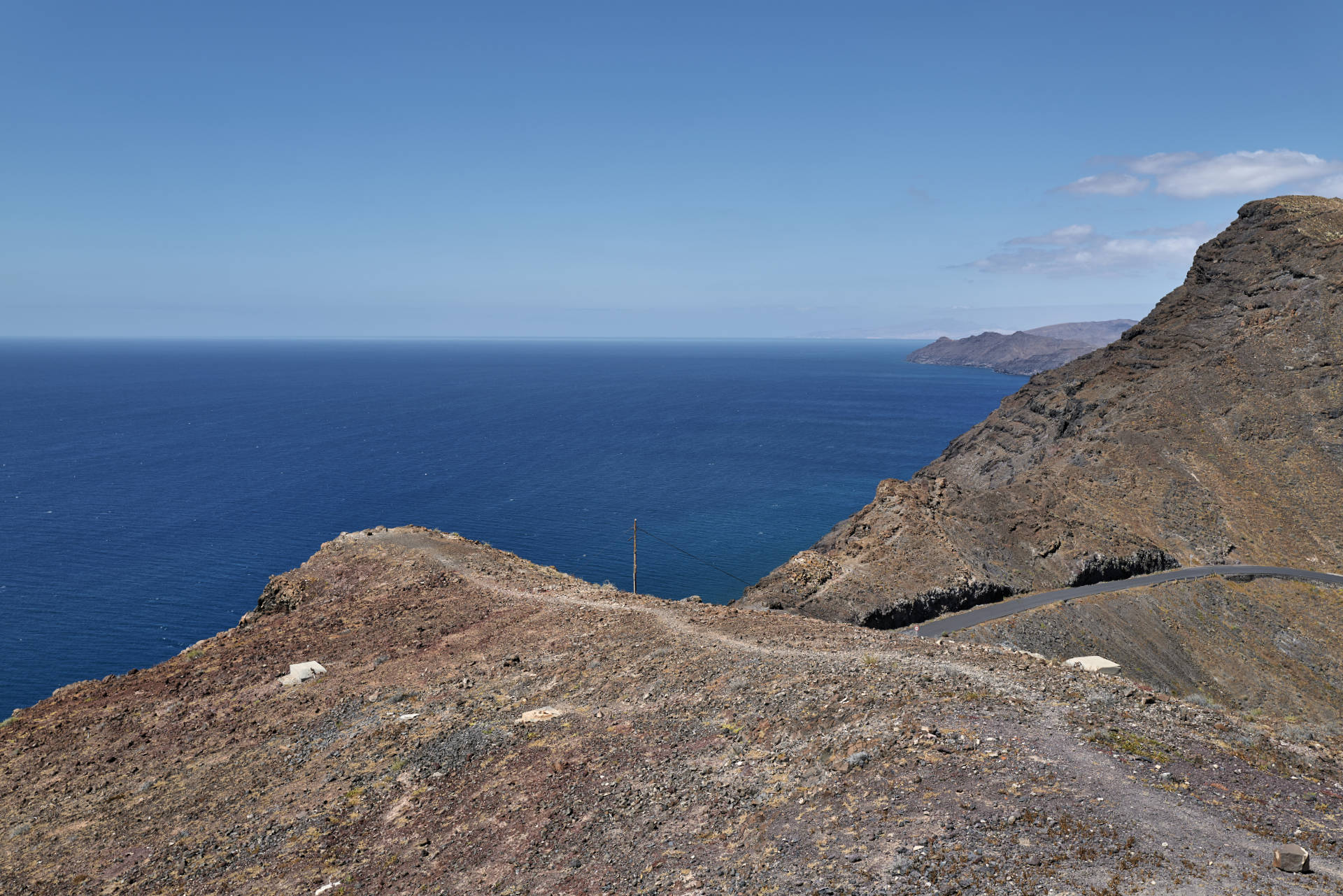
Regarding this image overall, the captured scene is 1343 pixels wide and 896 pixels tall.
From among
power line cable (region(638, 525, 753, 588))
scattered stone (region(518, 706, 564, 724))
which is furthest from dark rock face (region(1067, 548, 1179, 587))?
scattered stone (region(518, 706, 564, 724))

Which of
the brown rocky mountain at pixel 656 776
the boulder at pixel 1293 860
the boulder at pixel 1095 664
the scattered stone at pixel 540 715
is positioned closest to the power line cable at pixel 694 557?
the boulder at pixel 1095 664

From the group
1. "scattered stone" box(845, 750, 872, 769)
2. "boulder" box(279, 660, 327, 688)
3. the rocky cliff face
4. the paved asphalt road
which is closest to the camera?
"scattered stone" box(845, 750, 872, 769)

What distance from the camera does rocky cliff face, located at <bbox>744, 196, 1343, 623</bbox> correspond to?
48.5 meters

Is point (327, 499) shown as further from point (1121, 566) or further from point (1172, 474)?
point (1172, 474)

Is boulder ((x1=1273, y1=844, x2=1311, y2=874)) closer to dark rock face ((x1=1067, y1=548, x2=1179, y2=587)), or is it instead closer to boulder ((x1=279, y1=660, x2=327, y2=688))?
boulder ((x1=279, y1=660, x2=327, y2=688))

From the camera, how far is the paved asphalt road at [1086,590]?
147ft

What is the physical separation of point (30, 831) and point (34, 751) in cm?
536

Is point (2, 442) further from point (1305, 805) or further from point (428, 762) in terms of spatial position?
point (1305, 805)

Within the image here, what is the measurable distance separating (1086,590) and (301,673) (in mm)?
48730

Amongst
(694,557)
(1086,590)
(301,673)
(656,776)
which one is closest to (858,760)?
(656,776)

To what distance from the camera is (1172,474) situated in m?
63.8

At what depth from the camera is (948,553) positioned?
49.3 metres

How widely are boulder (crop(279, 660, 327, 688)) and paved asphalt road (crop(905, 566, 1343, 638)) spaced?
31.1m

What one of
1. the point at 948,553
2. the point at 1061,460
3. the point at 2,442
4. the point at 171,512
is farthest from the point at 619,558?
the point at 2,442
